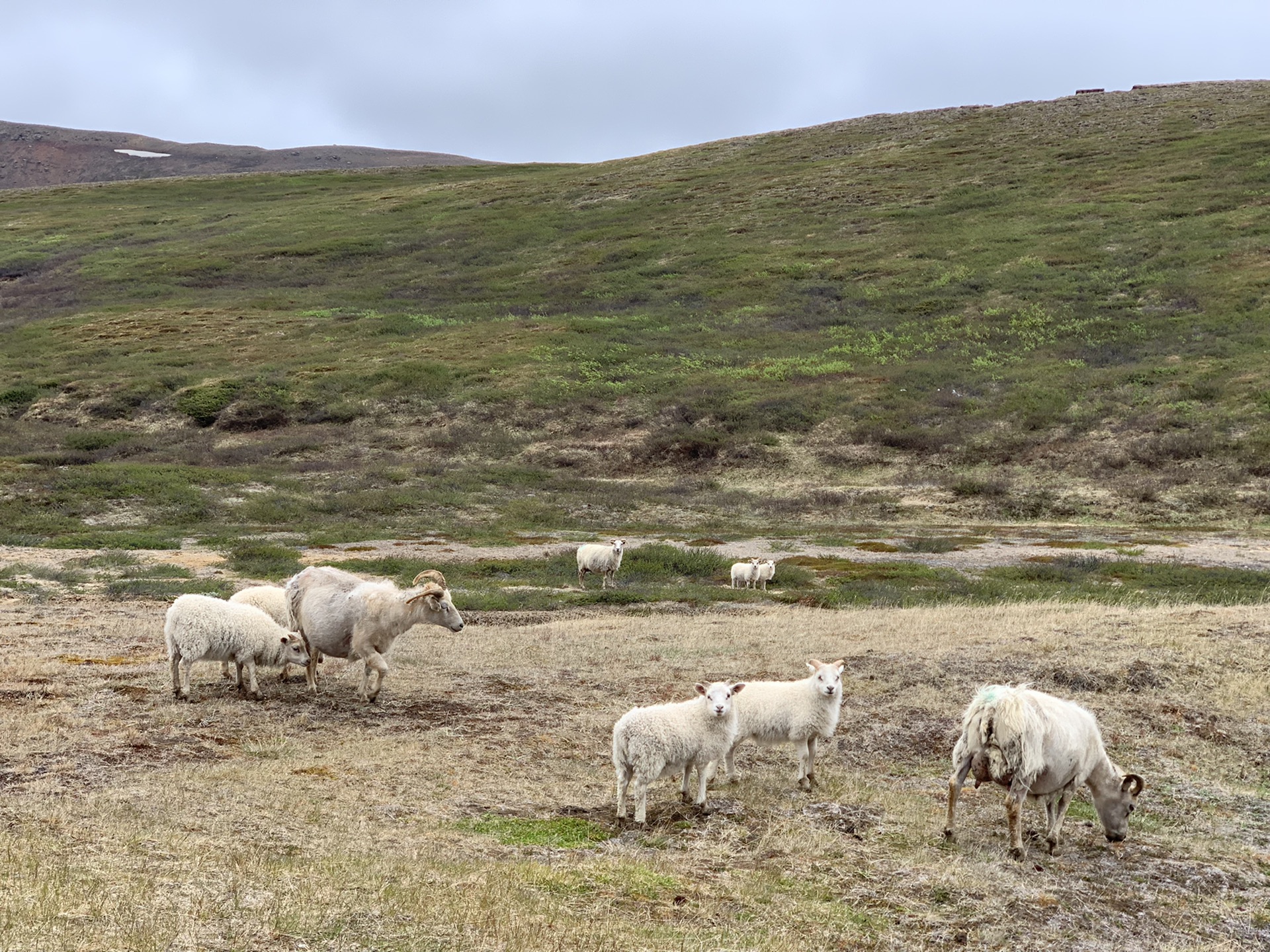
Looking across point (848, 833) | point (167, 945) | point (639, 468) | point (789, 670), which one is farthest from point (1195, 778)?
point (639, 468)

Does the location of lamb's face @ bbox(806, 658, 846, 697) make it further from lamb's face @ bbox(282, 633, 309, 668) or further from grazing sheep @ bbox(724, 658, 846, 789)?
lamb's face @ bbox(282, 633, 309, 668)

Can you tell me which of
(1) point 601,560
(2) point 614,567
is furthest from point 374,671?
(2) point 614,567

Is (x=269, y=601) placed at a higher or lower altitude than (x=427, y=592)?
lower

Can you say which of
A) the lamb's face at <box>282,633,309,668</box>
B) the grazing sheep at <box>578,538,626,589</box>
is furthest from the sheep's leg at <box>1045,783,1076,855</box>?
the grazing sheep at <box>578,538,626,589</box>

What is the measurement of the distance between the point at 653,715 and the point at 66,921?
19.3 feet

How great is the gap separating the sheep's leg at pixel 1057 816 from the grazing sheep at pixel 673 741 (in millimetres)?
3382

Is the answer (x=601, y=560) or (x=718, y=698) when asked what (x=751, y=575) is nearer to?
(x=601, y=560)

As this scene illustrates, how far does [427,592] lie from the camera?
52.2ft

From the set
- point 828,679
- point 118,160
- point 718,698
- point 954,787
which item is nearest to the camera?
point 954,787

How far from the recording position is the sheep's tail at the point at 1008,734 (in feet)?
33.4

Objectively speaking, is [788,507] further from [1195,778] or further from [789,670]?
[1195,778]

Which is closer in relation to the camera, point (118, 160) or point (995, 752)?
point (995, 752)

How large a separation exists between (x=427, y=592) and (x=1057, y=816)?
30.1 ft

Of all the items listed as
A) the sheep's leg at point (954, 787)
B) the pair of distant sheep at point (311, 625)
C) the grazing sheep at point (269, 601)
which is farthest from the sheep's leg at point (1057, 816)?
the grazing sheep at point (269, 601)
